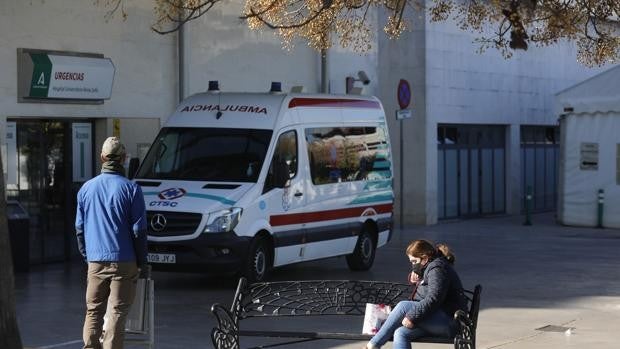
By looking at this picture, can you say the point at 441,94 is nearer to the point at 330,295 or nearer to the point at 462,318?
the point at 330,295

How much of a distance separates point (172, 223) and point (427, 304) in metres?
6.71

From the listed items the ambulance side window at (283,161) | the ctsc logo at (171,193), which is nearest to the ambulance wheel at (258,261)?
the ambulance side window at (283,161)

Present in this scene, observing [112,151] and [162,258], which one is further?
[162,258]

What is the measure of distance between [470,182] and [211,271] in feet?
55.5

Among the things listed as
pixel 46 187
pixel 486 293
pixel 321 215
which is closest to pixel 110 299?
pixel 486 293

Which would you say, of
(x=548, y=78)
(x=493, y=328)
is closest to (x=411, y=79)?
(x=548, y=78)

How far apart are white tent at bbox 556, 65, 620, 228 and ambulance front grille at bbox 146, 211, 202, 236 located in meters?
15.2

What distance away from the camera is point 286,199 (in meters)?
16.6

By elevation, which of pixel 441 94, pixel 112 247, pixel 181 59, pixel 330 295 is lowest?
pixel 330 295

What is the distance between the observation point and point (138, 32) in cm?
2036

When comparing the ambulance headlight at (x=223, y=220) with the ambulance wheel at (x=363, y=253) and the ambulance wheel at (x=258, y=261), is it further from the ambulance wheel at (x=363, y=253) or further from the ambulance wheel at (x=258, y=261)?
the ambulance wheel at (x=363, y=253)

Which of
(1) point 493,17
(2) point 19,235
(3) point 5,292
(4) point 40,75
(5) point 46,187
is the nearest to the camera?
(3) point 5,292

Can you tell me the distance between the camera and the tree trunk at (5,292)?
887 cm

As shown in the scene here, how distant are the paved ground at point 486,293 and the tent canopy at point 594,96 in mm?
4037
